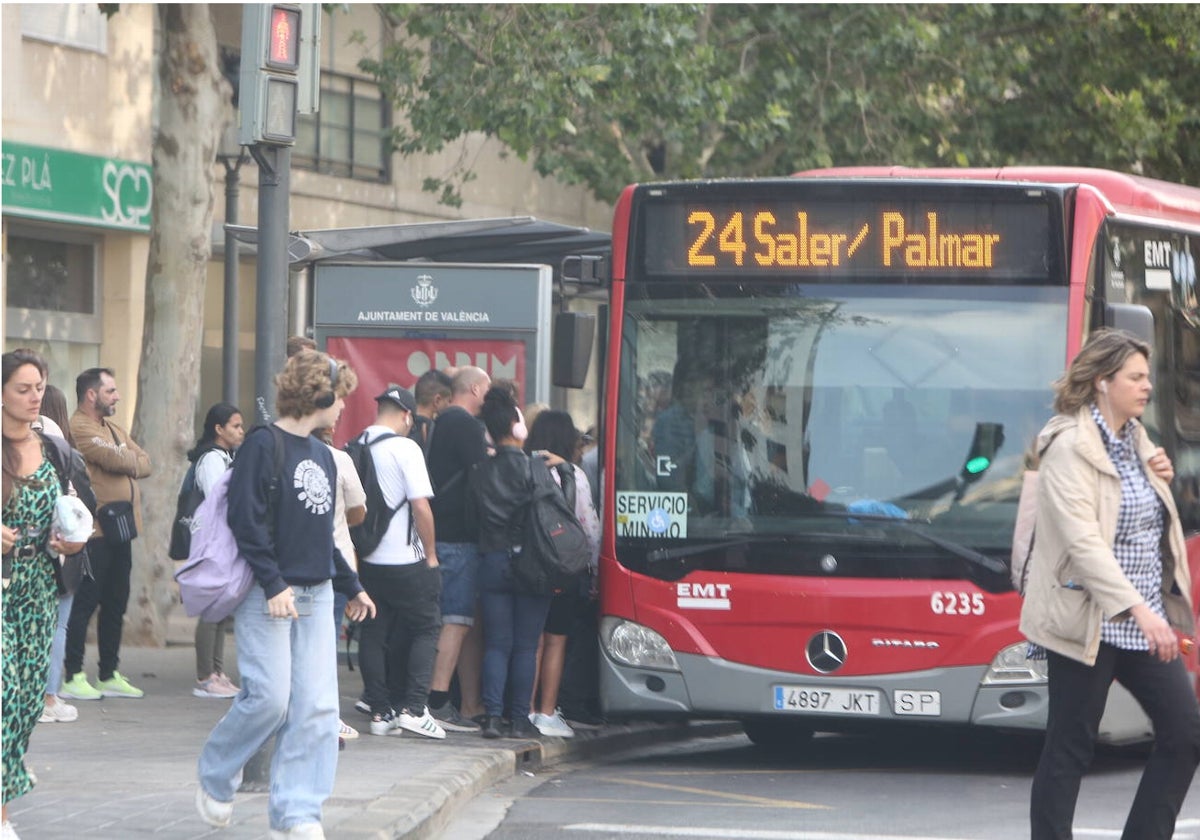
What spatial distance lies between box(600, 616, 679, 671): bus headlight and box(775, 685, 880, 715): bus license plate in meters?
0.56

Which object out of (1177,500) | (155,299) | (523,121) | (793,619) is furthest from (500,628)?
(523,121)

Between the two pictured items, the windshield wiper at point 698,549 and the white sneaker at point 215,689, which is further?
the white sneaker at point 215,689

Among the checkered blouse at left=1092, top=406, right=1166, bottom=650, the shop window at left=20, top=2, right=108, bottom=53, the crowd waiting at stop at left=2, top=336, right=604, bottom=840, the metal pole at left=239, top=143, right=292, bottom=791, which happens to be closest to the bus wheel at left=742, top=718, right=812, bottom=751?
the crowd waiting at stop at left=2, top=336, right=604, bottom=840

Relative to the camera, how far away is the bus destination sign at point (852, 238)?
9914 millimetres

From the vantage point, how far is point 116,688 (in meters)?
12.2

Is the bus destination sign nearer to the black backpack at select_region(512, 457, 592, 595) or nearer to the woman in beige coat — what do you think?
the black backpack at select_region(512, 457, 592, 595)

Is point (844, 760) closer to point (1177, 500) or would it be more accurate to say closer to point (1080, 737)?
point (1177, 500)

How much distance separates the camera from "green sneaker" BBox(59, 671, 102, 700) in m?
11.9

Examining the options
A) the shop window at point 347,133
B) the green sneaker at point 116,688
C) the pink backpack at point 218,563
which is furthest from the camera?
the shop window at point 347,133

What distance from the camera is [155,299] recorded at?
16016 millimetres

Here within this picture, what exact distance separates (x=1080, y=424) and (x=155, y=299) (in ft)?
35.2

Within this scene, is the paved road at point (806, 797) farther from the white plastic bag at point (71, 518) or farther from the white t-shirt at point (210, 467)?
the white t-shirt at point (210, 467)

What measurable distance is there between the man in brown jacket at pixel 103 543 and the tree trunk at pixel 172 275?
373 centimetres

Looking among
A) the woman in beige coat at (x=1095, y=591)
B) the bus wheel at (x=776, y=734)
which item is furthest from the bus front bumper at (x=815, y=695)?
the woman in beige coat at (x=1095, y=591)
